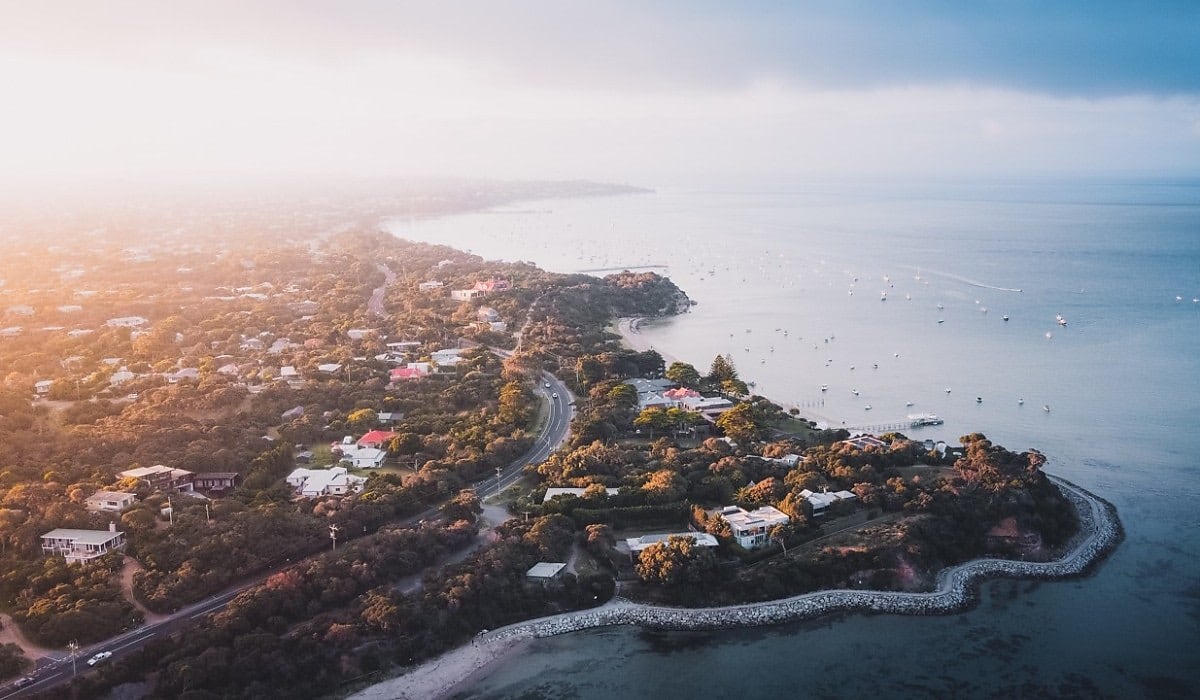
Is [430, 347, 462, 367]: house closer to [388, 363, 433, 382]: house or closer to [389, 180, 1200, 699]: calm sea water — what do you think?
[388, 363, 433, 382]: house

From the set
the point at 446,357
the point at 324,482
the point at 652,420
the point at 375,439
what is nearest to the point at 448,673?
the point at 324,482

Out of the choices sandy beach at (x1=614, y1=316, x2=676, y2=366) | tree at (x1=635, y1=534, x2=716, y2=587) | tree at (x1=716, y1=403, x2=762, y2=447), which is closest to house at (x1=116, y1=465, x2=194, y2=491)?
tree at (x1=635, y1=534, x2=716, y2=587)

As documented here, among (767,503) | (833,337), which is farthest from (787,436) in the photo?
(833,337)

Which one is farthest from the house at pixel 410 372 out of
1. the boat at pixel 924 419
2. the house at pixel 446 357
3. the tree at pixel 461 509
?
the boat at pixel 924 419

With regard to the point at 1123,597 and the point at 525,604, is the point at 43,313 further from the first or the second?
the point at 1123,597

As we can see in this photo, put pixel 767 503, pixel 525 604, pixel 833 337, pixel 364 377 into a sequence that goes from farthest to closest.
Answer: pixel 833 337, pixel 364 377, pixel 767 503, pixel 525 604

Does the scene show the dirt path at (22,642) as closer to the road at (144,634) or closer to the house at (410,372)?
the road at (144,634)
